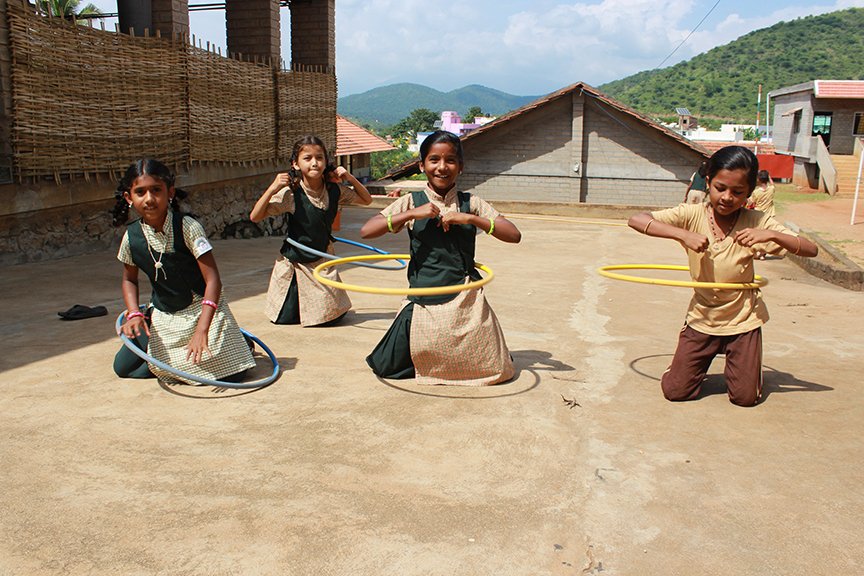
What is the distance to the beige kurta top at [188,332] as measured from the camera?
16.8ft

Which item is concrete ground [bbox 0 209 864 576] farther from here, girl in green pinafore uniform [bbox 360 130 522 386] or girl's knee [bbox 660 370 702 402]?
girl in green pinafore uniform [bbox 360 130 522 386]

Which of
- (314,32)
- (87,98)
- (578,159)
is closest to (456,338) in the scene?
(87,98)

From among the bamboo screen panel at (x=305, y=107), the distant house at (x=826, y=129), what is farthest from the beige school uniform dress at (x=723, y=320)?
the distant house at (x=826, y=129)

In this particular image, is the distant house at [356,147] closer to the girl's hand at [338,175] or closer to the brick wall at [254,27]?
the brick wall at [254,27]

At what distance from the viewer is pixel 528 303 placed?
8508 mm

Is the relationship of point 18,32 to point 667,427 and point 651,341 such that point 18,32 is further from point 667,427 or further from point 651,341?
point 667,427

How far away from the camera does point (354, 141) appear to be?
34312 millimetres

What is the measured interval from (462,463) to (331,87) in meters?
13.9

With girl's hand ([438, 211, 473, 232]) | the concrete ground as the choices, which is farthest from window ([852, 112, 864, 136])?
girl's hand ([438, 211, 473, 232])

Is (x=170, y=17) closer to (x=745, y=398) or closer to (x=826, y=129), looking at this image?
(x=745, y=398)

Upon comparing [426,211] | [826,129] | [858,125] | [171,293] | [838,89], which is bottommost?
[171,293]

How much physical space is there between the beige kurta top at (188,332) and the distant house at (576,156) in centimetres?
1947

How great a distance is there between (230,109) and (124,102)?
2.81 metres

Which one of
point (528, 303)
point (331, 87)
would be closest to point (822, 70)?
point (331, 87)
